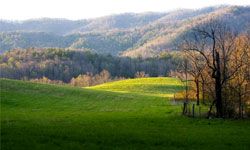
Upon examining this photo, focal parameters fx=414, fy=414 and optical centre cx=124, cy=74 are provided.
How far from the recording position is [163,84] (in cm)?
11131

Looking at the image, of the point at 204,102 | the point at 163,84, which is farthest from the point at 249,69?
the point at 163,84

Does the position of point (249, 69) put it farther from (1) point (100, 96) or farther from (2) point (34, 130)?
(2) point (34, 130)

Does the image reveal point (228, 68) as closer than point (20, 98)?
Yes

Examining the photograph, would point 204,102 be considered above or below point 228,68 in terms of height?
below

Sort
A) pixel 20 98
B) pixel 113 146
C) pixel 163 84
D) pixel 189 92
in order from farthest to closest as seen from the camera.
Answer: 1. pixel 163 84
2. pixel 189 92
3. pixel 20 98
4. pixel 113 146

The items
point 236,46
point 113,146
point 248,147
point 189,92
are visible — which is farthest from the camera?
point 189,92

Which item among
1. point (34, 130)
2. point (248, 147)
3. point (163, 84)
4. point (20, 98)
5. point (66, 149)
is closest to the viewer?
point (66, 149)

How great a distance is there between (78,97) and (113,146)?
5042 centimetres

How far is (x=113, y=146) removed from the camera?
2606 centimetres

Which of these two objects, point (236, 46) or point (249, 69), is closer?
point (249, 69)

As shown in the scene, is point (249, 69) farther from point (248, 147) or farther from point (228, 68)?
point (248, 147)

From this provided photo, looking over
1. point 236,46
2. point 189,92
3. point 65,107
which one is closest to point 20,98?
point 65,107

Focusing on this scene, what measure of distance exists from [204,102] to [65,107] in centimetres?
2238

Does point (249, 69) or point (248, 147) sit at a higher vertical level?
point (249, 69)
